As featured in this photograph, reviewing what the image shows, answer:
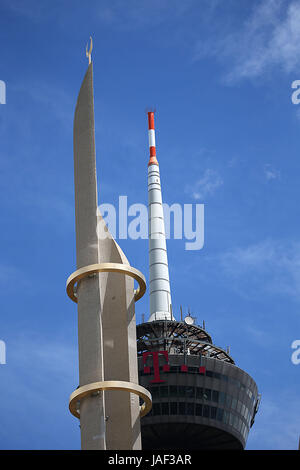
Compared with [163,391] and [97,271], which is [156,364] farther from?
[97,271]

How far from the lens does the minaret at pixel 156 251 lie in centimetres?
12231

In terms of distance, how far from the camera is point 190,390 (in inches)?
3949

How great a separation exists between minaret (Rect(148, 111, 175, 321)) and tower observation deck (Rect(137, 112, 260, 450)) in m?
9.81

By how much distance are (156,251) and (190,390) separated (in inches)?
1359

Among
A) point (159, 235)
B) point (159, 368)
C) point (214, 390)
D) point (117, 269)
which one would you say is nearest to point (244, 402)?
point (214, 390)

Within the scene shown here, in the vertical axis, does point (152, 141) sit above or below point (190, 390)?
above

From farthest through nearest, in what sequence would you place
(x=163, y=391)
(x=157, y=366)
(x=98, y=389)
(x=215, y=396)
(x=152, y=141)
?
1. (x=152, y=141)
2. (x=215, y=396)
3. (x=157, y=366)
4. (x=163, y=391)
5. (x=98, y=389)

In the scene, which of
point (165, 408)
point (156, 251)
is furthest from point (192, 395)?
point (156, 251)

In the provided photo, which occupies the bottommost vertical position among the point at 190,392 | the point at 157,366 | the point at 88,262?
the point at 88,262

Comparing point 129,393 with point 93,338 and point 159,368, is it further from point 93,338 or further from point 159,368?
point 159,368

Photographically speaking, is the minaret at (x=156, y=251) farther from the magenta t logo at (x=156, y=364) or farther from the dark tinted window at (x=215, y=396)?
the dark tinted window at (x=215, y=396)

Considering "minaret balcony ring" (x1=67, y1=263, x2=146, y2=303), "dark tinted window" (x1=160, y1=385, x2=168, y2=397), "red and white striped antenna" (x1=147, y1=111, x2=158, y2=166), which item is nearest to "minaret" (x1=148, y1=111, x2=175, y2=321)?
"red and white striped antenna" (x1=147, y1=111, x2=158, y2=166)

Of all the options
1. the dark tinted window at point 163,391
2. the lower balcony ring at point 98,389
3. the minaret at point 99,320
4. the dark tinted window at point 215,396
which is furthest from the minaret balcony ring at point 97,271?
the dark tinted window at point 215,396

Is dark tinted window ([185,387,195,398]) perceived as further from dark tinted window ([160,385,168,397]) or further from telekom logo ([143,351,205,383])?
dark tinted window ([160,385,168,397])
